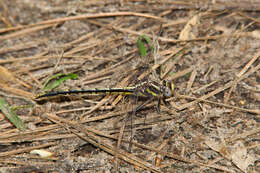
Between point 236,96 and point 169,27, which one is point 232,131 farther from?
point 169,27

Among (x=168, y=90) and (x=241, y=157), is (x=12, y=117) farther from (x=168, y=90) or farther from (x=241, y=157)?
(x=241, y=157)

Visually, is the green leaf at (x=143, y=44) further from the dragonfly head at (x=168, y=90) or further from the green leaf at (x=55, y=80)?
the green leaf at (x=55, y=80)

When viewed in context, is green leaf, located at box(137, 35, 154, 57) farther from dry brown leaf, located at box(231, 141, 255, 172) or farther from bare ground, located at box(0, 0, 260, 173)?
dry brown leaf, located at box(231, 141, 255, 172)

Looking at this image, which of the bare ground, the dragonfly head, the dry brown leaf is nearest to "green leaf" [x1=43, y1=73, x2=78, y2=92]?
the bare ground

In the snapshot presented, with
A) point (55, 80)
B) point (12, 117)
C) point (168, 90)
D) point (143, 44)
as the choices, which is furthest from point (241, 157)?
point (12, 117)

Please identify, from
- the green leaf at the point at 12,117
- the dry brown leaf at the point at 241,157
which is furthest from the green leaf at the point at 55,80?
the dry brown leaf at the point at 241,157

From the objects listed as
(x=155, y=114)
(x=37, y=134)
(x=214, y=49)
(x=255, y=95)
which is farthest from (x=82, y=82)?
(x=255, y=95)
